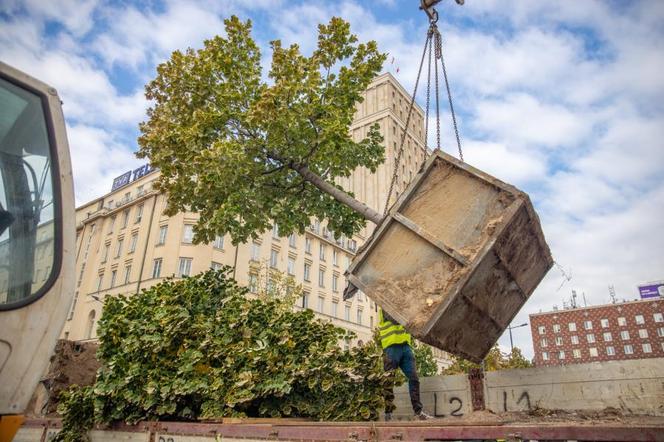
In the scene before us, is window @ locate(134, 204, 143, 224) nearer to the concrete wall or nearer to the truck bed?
the concrete wall

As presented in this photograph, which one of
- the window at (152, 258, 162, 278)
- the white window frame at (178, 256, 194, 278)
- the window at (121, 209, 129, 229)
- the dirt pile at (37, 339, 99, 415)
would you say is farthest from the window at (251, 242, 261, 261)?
the dirt pile at (37, 339, 99, 415)

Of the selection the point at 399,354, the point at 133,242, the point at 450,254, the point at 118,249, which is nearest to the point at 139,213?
the point at 133,242

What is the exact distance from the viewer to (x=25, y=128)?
2547 millimetres

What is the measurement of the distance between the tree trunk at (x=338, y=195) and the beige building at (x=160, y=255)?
20.3 metres

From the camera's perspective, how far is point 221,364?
4.97m

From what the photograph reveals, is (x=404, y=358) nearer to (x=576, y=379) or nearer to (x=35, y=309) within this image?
(x=576, y=379)

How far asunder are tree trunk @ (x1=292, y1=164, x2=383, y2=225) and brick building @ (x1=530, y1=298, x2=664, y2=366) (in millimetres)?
83730

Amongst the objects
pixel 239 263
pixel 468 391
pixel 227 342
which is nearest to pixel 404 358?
pixel 468 391

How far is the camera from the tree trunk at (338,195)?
7.20m

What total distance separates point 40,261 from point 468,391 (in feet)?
18.7

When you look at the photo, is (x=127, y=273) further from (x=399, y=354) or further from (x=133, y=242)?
(x=399, y=354)

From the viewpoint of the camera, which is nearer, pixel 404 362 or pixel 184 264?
pixel 404 362

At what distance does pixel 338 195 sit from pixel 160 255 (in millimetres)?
29344

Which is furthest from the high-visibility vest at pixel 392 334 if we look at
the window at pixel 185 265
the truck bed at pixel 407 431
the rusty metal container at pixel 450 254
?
the window at pixel 185 265
